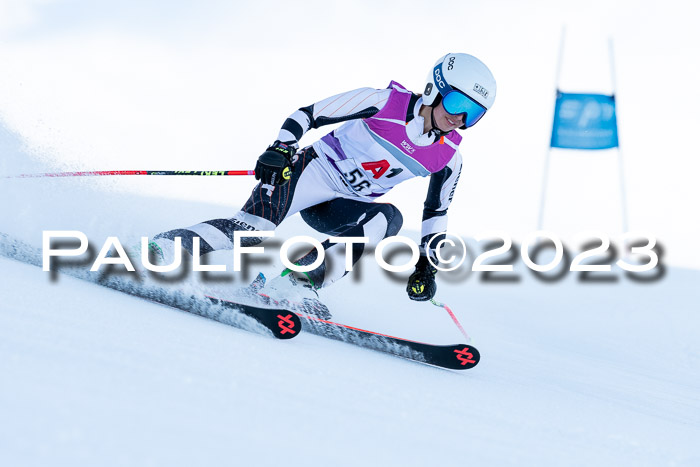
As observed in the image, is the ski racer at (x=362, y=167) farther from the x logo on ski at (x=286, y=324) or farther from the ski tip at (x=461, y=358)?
the x logo on ski at (x=286, y=324)

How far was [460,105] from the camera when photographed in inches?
120

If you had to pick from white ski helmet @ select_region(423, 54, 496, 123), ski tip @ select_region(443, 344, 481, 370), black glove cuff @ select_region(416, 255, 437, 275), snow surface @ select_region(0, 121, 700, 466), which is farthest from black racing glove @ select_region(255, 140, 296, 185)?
ski tip @ select_region(443, 344, 481, 370)

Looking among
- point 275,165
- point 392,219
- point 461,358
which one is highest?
point 275,165

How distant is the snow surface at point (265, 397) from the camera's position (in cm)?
94

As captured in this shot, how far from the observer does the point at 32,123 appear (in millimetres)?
5242

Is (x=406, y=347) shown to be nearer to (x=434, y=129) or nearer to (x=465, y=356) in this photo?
(x=465, y=356)

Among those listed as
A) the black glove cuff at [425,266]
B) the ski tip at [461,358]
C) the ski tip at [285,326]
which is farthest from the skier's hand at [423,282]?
the ski tip at [285,326]

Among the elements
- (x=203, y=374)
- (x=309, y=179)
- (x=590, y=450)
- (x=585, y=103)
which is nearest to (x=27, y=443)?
(x=203, y=374)

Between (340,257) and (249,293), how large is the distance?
539 mm

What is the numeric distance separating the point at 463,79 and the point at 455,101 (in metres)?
0.11

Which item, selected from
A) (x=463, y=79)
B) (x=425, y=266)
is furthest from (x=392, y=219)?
(x=463, y=79)

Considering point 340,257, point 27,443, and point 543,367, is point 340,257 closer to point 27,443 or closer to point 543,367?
point 543,367

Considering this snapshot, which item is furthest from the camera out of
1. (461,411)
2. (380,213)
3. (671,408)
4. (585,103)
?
(585,103)

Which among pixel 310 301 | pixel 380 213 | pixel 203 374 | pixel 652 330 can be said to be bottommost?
pixel 652 330
